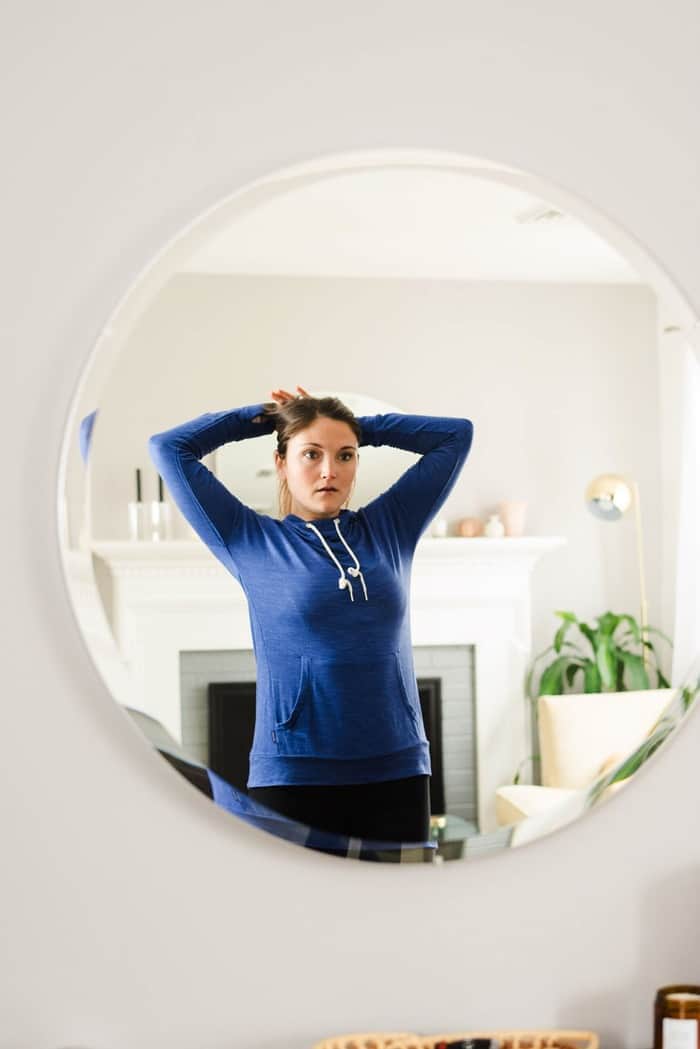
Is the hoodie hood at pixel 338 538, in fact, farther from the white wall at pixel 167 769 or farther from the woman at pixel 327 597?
the white wall at pixel 167 769

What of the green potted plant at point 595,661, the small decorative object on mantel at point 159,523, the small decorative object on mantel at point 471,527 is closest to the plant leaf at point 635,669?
the green potted plant at point 595,661

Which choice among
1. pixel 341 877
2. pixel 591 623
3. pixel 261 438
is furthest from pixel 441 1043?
pixel 261 438

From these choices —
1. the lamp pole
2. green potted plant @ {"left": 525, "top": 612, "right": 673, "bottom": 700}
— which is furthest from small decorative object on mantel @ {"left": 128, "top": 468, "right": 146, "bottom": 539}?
the lamp pole

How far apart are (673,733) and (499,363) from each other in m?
0.51

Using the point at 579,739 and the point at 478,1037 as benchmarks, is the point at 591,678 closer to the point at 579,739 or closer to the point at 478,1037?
the point at 579,739

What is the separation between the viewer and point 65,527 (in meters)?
1.27

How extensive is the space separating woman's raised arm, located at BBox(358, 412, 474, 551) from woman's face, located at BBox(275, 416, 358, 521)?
29mm

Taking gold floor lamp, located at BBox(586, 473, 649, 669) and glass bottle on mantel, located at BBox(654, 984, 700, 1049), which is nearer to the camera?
glass bottle on mantel, located at BBox(654, 984, 700, 1049)

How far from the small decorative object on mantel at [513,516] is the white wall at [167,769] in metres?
0.37

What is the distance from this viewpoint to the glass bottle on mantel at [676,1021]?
4.04 ft

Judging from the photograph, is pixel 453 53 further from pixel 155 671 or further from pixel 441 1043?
pixel 441 1043

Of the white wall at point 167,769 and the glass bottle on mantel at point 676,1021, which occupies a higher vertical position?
the white wall at point 167,769

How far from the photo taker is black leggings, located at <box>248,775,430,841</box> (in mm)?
1285

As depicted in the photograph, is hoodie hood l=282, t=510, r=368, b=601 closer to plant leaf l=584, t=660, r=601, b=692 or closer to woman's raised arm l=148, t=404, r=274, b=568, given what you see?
woman's raised arm l=148, t=404, r=274, b=568
